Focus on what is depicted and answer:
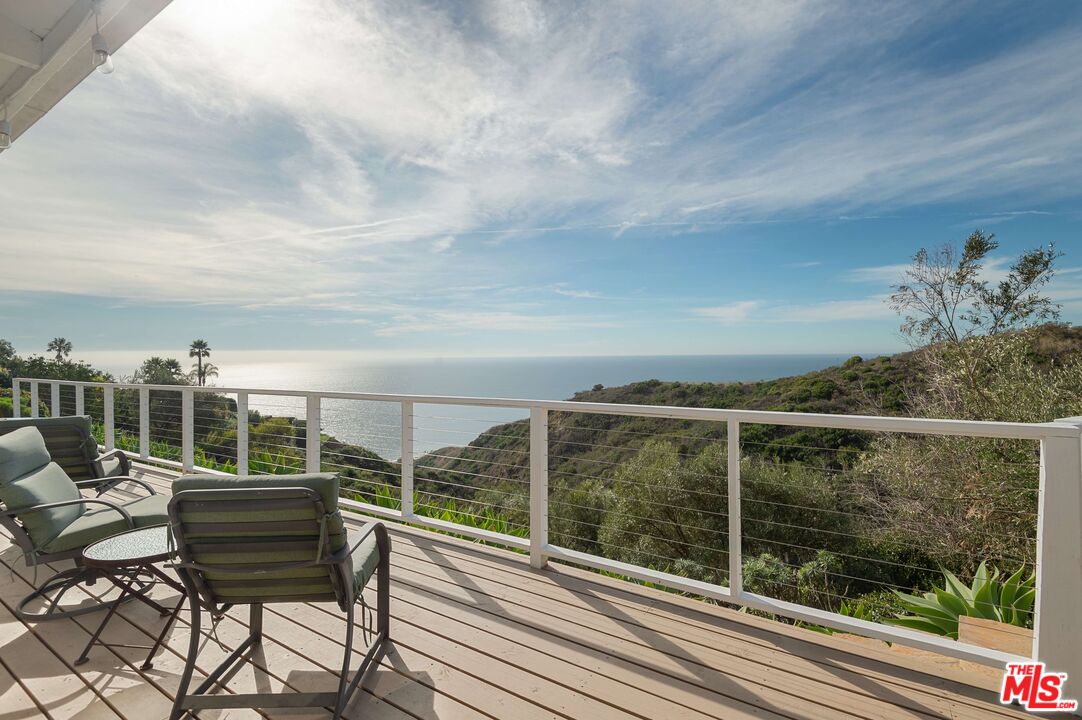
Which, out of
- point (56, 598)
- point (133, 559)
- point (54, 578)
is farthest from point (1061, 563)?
point (54, 578)

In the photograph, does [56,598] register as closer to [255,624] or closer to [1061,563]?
[255,624]

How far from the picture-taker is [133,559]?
7.38 ft

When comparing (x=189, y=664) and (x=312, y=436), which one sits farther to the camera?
(x=312, y=436)

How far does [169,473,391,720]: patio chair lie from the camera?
1734 millimetres

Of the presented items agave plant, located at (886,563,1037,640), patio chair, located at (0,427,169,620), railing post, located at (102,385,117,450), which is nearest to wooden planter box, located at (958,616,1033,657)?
agave plant, located at (886,563,1037,640)

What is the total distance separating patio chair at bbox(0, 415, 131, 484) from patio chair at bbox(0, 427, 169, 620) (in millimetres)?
636

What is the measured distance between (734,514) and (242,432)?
4575 mm

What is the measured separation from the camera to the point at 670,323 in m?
25.8

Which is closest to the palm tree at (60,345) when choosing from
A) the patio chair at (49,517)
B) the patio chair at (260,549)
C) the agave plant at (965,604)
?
the patio chair at (49,517)

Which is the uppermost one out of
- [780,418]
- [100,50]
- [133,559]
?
[100,50]

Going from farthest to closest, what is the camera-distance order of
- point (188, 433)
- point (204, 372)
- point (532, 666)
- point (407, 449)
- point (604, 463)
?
point (204, 372), point (188, 433), point (407, 449), point (604, 463), point (532, 666)

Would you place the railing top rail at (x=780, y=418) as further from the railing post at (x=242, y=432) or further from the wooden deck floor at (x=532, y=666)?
the railing post at (x=242, y=432)

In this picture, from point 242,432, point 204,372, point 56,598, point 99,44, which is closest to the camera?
point 56,598

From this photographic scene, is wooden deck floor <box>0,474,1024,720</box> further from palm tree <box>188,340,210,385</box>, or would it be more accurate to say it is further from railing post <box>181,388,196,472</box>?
palm tree <box>188,340,210,385</box>
